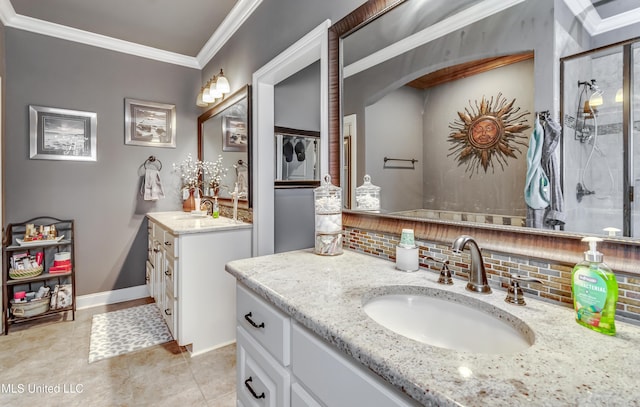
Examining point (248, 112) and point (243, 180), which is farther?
point (243, 180)

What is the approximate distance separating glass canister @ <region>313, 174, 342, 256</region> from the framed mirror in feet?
4.00

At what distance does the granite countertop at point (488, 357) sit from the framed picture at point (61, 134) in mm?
2994

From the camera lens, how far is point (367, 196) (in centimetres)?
146

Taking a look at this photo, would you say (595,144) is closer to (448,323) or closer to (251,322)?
(448,323)

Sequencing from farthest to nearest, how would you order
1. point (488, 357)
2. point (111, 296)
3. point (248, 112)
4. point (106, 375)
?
point (111, 296), point (248, 112), point (106, 375), point (488, 357)

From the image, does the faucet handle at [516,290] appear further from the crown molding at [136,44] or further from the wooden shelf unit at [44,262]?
the wooden shelf unit at [44,262]

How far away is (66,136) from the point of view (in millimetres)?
2852

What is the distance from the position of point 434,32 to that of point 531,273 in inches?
36.0

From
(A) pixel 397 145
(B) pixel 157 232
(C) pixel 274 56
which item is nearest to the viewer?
(A) pixel 397 145

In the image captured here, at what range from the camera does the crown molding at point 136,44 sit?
245cm

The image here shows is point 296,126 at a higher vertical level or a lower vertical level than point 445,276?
higher

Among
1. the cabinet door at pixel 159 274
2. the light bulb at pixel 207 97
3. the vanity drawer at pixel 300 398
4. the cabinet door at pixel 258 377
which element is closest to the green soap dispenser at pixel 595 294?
the vanity drawer at pixel 300 398

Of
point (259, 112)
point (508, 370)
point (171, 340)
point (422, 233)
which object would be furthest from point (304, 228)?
point (508, 370)

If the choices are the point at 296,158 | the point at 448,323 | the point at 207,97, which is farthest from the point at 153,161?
the point at 448,323
